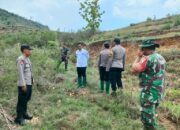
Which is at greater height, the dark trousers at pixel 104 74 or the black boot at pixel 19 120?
the dark trousers at pixel 104 74

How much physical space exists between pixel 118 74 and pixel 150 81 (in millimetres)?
4742

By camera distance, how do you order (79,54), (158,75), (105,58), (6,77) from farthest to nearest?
1. (79,54)
2. (105,58)
3. (6,77)
4. (158,75)

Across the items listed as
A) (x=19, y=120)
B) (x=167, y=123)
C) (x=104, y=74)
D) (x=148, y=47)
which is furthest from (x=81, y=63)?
(x=148, y=47)

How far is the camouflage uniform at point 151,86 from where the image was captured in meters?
7.84

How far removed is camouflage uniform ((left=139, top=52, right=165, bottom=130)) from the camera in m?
7.84

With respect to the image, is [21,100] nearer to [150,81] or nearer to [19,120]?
[19,120]

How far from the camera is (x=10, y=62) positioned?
46.7 feet

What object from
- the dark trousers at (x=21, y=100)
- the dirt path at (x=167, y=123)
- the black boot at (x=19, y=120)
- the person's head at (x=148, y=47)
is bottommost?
the dirt path at (x=167, y=123)

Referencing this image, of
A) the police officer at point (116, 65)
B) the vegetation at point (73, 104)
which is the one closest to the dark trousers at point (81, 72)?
the vegetation at point (73, 104)

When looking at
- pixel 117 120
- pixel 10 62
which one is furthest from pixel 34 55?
pixel 117 120

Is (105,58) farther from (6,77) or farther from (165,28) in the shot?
(165,28)

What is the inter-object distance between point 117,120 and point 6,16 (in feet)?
160

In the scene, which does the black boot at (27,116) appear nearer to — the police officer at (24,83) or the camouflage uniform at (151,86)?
the police officer at (24,83)

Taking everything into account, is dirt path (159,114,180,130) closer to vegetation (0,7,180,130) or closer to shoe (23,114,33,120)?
vegetation (0,7,180,130)
